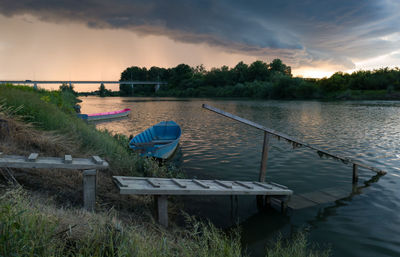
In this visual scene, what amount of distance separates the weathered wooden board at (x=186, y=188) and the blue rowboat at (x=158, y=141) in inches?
202

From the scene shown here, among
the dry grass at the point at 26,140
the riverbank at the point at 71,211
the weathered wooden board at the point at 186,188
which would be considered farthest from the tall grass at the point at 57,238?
the dry grass at the point at 26,140

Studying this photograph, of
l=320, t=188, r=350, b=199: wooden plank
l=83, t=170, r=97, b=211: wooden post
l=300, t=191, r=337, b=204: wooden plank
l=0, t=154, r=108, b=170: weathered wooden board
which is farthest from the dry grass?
l=320, t=188, r=350, b=199: wooden plank

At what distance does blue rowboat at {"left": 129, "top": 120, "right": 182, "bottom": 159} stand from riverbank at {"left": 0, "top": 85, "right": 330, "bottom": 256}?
158 centimetres

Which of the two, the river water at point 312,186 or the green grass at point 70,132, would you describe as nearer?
the river water at point 312,186

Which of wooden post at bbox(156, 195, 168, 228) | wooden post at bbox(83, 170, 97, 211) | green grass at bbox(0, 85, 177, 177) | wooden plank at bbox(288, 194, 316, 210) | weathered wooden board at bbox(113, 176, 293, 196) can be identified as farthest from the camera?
green grass at bbox(0, 85, 177, 177)

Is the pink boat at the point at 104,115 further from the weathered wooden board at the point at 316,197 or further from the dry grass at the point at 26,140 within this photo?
the weathered wooden board at the point at 316,197

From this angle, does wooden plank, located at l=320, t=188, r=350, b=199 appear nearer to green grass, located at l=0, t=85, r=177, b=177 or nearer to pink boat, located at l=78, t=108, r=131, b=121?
green grass, located at l=0, t=85, r=177, b=177

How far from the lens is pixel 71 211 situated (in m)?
4.42

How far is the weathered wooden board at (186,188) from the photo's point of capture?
518cm

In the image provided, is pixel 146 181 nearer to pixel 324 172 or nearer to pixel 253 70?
pixel 324 172

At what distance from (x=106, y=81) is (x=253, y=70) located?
277 feet

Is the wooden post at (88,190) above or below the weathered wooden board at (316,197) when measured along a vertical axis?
above

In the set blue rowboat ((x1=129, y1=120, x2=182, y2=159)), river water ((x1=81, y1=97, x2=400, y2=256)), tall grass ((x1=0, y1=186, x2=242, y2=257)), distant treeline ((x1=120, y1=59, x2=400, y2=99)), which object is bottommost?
river water ((x1=81, y1=97, x2=400, y2=256))

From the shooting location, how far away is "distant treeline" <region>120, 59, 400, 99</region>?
72.2 meters
